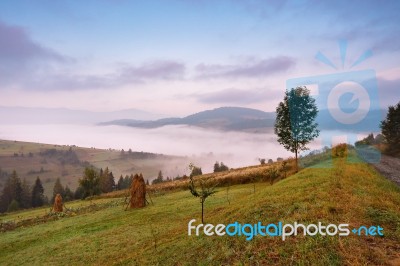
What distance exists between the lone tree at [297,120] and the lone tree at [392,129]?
24.1m

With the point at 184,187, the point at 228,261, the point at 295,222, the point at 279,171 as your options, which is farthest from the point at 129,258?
the point at 184,187

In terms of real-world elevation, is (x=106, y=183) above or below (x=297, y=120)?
below

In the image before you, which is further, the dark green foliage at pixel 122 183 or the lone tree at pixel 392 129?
the dark green foliage at pixel 122 183

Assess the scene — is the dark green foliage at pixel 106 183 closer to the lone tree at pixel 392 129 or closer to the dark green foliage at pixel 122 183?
the dark green foliage at pixel 122 183

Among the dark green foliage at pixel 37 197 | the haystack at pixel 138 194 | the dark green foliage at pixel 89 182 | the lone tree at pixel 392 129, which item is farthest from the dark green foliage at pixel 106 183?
the lone tree at pixel 392 129

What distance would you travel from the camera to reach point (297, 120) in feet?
171

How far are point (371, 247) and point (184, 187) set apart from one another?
5669 centimetres

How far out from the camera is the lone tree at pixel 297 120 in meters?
51.2

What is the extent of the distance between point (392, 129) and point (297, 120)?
30.8 meters

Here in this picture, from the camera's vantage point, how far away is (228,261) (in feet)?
41.1

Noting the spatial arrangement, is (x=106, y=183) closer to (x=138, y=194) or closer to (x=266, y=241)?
(x=138, y=194)

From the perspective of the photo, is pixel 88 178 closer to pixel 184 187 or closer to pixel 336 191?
pixel 184 187

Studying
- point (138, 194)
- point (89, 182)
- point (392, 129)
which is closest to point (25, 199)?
point (89, 182)

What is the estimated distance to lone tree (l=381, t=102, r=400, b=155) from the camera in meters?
65.4
